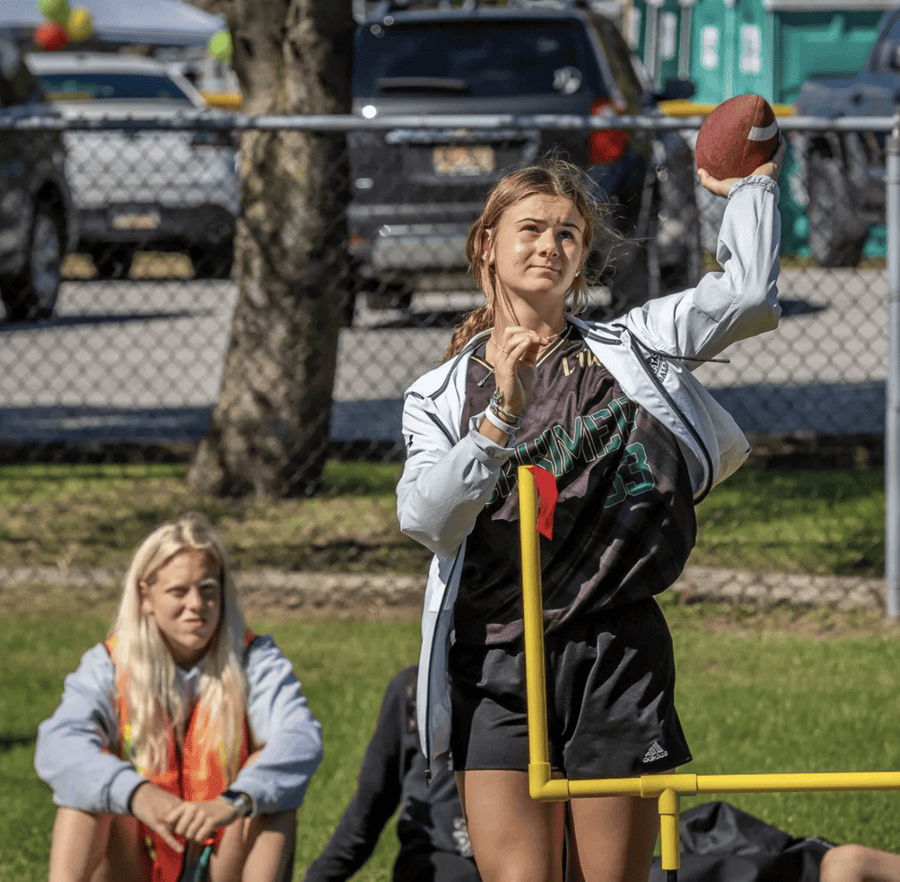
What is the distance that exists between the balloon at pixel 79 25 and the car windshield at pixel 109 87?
9.71 meters

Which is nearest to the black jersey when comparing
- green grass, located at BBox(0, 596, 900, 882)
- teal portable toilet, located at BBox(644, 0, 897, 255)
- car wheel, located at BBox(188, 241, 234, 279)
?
green grass, located at BBox(0, 596, 900, 882)

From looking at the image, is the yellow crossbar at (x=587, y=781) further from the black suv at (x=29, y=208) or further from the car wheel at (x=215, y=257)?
the car wheel at (x=215, y=257)

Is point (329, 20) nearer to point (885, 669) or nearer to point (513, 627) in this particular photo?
point (885, 669)

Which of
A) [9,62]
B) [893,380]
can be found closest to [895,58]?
[9,62]

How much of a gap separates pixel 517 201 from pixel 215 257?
984cm

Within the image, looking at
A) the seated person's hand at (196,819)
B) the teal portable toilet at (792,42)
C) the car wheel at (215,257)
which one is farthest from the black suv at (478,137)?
the teal portable toilet at (792,42)

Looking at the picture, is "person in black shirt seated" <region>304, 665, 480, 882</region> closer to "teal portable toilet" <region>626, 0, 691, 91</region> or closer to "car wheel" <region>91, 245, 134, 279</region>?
"car wheel" <region>91, 245, 134, 279</region>

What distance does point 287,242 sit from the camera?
20.8ft

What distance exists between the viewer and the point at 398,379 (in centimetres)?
876

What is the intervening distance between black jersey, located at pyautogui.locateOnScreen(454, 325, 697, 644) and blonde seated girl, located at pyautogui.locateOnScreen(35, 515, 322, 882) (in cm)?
99

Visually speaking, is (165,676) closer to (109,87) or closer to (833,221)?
(833,221)

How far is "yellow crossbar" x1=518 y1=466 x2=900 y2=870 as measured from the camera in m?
2.02

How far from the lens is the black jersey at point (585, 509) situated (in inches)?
91.1

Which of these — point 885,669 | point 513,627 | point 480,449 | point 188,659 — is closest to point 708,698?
point 885,669
